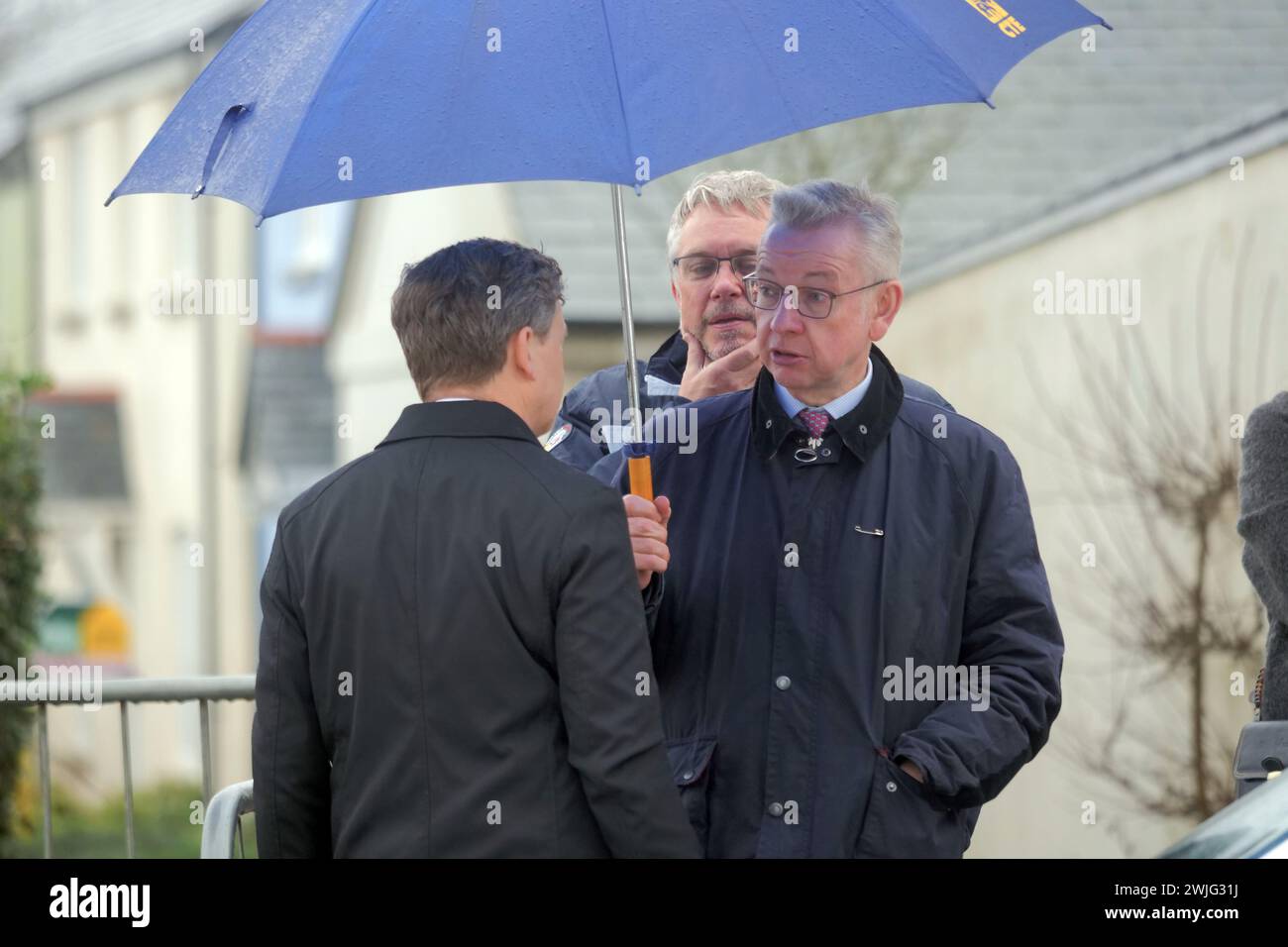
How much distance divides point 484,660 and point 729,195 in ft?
5.70

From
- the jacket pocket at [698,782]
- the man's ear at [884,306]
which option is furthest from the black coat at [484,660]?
the man's ear at [884,306]

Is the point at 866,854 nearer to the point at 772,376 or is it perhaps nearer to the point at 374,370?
the point at 772,376

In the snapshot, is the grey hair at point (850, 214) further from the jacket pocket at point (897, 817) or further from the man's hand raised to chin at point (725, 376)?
the jacket pocket at point (897, 817)

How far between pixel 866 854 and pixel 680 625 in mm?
568

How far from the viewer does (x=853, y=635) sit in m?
3.61

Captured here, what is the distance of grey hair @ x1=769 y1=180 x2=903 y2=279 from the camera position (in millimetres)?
3795

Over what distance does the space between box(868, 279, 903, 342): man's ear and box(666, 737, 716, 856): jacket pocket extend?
2.87 feet

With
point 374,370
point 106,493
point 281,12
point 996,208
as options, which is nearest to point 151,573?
point 106,493

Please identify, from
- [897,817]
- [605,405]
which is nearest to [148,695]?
[605,405]

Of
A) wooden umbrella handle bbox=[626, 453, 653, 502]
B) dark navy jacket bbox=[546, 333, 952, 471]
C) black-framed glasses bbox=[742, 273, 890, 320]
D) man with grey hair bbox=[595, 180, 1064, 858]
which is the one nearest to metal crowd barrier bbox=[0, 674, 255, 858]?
dark navy jacket bbox=[546, 333, 952, 471]

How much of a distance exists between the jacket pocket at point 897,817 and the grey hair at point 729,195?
1574mm

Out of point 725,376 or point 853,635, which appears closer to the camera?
point 853,635

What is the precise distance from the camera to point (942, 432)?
3803mm

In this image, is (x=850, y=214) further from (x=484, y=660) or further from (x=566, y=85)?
(x=484, y=660)
